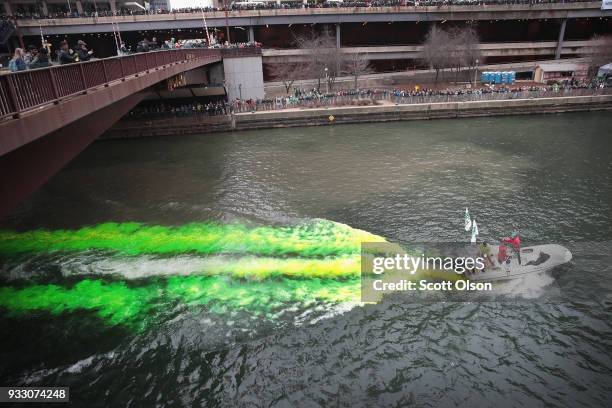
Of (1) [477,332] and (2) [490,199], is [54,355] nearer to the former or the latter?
(1) [477,332]

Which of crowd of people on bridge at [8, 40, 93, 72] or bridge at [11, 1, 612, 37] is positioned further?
bridge at [11, 1, 612, 37]

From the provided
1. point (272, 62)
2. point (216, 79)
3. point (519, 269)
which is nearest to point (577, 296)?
point (519, 269)

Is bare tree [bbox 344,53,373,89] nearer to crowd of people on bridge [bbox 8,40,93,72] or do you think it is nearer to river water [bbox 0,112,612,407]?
river water [bbox 0,112,612,407]

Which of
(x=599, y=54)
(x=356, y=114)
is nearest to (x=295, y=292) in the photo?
(x=356, y=114)

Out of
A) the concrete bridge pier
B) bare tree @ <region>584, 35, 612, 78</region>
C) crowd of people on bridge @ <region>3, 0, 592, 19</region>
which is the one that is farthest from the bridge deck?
bare tree @ <region>584, 35, 612, 78</region>

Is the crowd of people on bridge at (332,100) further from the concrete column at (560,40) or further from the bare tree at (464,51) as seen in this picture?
the concrete column at (560,40)

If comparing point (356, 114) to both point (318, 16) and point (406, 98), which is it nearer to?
point (406, 98)
